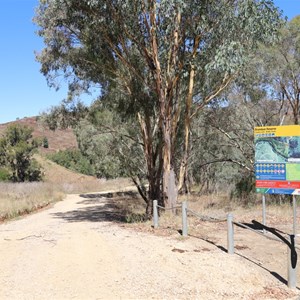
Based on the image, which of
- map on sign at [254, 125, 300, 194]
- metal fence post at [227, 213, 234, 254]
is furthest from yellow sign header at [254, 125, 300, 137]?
metal fence post at [227, 213, 234, 254]

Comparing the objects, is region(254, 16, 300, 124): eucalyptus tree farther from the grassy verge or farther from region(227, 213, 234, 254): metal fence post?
the grassy verge

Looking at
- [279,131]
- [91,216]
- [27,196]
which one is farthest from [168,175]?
[27,196]

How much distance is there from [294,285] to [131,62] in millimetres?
11581

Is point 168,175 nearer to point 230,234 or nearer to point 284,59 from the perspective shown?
point 230,234

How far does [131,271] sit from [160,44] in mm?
8873

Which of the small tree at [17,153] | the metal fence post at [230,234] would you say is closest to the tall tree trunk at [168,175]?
the metal fence post at [230,234]

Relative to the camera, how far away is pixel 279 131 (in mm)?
9805

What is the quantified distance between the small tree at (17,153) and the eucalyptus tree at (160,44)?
103ft

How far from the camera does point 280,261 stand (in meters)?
8.05

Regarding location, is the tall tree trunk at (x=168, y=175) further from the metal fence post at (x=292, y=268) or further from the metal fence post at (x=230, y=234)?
the metal fence post at (x=292, y=268)

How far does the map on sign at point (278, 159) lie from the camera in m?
9.53

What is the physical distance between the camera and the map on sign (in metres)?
9.53

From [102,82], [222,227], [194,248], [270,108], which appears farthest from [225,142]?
[194,248]

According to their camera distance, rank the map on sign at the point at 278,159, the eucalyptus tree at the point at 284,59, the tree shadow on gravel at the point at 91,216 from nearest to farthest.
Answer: the map on sign at the point at 278,159 → the tree shadow on gravel at the point at 91,216 → the eucalyptus tree at the point at 284,59
